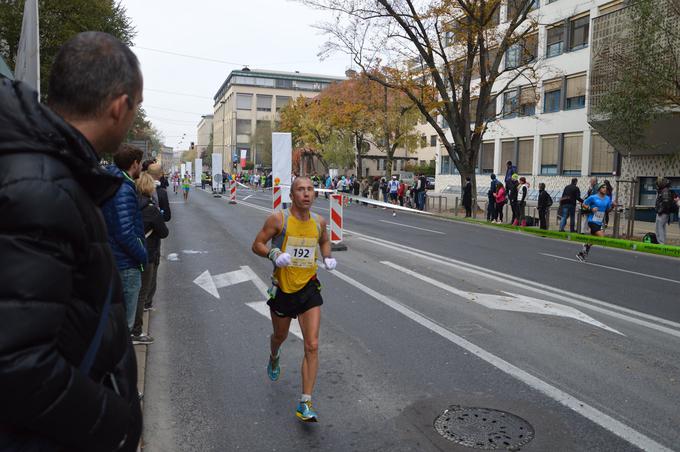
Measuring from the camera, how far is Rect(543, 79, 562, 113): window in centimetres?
3463

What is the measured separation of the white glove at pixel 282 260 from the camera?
4422 millimetres

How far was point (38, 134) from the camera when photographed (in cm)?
141

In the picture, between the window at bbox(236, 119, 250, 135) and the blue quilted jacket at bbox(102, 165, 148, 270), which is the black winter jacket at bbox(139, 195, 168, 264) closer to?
the blue quilted jacket at bbox(102, 165, 148, 270)

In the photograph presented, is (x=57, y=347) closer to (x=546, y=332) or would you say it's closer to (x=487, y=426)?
(x=487, y=426)

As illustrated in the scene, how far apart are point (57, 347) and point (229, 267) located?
31.6 feet

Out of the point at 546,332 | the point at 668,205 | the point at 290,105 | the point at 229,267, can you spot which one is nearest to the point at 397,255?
the point at 229,267

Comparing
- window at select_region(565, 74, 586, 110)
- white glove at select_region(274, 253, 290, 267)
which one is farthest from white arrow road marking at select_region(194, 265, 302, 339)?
window at select_region(565, 74, 586, 110)

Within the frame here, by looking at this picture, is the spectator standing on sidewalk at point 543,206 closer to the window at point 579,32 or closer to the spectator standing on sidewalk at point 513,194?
the spectator standing on sidewalk at point 513,194

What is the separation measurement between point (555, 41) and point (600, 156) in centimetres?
813

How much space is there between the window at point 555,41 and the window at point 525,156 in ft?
17.5

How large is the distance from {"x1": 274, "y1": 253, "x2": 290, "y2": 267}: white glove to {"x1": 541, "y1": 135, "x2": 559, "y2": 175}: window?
33.1 metres

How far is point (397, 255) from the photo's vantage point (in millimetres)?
12820

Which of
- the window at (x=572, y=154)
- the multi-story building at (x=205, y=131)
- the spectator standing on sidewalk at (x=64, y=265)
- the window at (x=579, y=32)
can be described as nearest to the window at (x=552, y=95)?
the window at (x=579, y=32)

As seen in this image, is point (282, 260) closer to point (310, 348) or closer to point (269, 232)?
point (269, 232)
